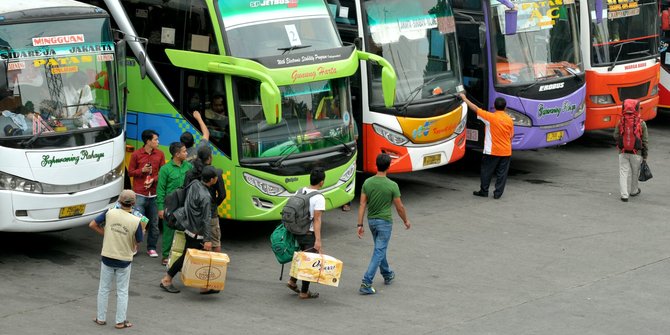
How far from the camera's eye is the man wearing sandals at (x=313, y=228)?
12.8m

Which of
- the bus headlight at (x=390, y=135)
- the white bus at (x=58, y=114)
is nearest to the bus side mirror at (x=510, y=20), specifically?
the bus headlight at (x=390, y=135)

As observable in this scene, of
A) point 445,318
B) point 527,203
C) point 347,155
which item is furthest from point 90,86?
point 527,203

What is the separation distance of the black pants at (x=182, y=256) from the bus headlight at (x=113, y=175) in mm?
1814

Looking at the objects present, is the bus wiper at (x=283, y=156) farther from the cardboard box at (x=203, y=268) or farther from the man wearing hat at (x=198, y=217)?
the cardboard box at (x=203, y=268)

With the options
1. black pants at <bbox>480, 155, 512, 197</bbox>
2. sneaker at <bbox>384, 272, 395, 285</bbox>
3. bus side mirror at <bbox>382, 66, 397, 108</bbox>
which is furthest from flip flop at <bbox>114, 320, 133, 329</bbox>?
black pants at <bbox>480, 155, 512, 197</bbox>

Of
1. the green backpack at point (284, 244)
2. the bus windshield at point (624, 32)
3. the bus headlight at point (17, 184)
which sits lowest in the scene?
the green backpack at point (284, 244)

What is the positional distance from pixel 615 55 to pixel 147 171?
32.2ft

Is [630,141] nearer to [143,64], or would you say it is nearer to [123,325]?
[143,64]

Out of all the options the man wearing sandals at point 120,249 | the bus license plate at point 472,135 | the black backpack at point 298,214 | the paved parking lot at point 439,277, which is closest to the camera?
the man wearing sandals at point 120,249

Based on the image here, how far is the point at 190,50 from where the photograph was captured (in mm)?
14969

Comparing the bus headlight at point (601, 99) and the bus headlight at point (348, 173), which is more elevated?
the bus headlight at point (601, 99)

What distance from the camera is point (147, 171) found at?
14336mm

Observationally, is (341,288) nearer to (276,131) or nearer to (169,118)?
(276,131)

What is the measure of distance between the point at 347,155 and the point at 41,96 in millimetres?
4082
